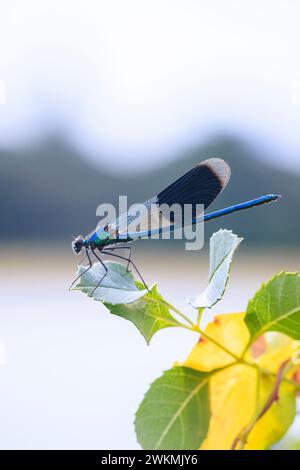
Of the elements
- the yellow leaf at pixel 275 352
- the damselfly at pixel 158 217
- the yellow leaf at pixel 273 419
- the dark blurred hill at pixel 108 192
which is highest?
the dark blurred hill at pixel 108 192

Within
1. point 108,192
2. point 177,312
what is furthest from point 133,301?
point 108,192

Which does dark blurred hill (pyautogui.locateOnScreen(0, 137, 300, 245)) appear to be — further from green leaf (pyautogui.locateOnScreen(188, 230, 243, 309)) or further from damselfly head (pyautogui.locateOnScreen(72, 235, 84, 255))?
green leaf (pyautogui.locateOnScreen(188, 230, 243, 309))

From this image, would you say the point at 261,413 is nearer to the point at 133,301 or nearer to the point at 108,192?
the point at 133,301

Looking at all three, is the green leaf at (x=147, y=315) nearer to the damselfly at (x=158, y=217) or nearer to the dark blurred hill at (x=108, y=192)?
the damselfly at (x=158, y=217)

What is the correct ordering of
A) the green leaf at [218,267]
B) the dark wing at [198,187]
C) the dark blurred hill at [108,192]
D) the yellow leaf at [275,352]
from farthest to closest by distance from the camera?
the dark blurred hill at [108,192] → the dark wing at [198,187] → the yellow leaf at [275,352] → the green leaf at [218,267]

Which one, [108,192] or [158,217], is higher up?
[108,192]

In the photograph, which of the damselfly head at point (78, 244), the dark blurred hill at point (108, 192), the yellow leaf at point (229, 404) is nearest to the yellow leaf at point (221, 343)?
the yellow leaf at point (229, 404)

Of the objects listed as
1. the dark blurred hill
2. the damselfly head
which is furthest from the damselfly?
the dark blurred hill
